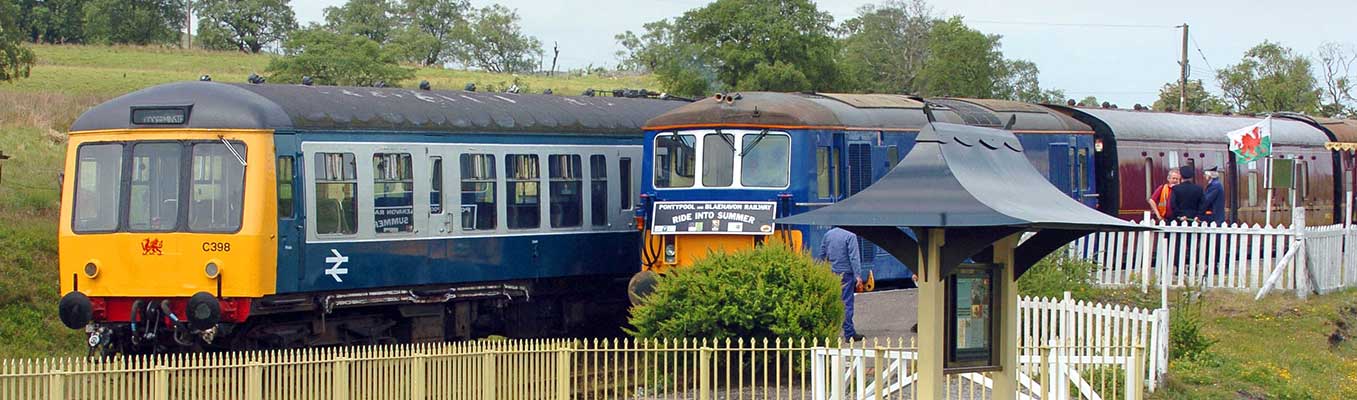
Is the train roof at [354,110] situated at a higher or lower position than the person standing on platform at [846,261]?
higher

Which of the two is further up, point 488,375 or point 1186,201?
point 1186,201

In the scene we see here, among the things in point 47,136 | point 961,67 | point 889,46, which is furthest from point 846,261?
point 889,46

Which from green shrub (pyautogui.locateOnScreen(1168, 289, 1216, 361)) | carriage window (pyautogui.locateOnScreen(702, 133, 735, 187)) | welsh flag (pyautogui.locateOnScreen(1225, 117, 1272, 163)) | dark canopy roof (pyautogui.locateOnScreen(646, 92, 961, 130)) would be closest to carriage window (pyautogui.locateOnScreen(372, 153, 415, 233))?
dark canopy roof (pyautogui.locateOnScreen(646, 92, 961, 130))

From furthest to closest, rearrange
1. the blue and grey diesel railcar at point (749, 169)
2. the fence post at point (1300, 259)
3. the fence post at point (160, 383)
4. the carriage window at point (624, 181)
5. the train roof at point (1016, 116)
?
1. the train roof at point (1016, 116)
2. the carriage window at point (624, 181)
3. the fence post at point (1300, 259)
4. the blue and grey diesel railcar at point (749, 169)
5. the fence post at point (160, 383)

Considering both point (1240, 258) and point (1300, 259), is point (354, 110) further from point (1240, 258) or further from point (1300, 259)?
point (1300, 259)

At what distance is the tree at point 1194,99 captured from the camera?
52.4m

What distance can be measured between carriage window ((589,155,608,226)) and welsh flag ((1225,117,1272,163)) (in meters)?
8.54

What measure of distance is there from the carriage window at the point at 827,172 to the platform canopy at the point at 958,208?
7.73 meters

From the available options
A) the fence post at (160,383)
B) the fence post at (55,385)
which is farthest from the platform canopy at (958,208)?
the fence post at (55,385)

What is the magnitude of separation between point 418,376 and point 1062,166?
1247cm

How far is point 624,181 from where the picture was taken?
19703mm

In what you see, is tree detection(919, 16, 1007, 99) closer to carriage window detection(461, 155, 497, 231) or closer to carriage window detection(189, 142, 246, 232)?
Answer: carriage window detection(461, 155, 497, 231)

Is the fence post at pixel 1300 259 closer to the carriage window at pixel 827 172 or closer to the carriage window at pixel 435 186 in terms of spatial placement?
the carriage window at pixel 827 172

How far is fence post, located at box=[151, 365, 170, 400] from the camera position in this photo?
1165cm
